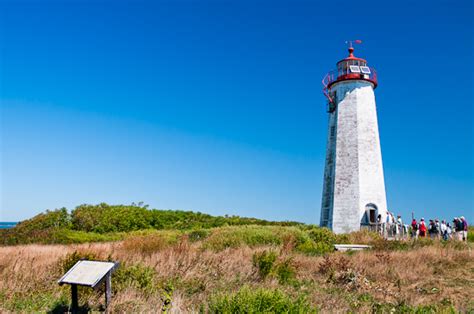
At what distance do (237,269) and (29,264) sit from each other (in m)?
5.30

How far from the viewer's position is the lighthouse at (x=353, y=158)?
23.8m

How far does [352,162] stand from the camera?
2417cm

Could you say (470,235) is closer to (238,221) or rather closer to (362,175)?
(362,175)

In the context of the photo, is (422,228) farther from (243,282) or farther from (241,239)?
(243,282)

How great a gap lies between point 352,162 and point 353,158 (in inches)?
10.3

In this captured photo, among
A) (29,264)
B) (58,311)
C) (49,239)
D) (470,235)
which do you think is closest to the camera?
(58,311)

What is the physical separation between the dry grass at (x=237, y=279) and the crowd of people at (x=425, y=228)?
31.0 feet

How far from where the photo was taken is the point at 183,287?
28.7ft

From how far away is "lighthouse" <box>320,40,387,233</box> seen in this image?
78.0 ft

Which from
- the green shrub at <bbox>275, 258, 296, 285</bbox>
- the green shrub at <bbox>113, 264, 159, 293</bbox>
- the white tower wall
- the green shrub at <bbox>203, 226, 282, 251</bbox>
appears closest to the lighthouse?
the white tower wall

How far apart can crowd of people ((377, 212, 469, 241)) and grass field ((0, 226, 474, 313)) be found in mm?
8649

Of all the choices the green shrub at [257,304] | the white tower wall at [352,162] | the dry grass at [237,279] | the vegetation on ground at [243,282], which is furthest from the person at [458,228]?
the green shrub at [257,304]

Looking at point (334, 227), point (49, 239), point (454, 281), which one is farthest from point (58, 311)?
point (334, 227)

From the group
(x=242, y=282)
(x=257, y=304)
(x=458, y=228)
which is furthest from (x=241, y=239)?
(x=458, y=228)
